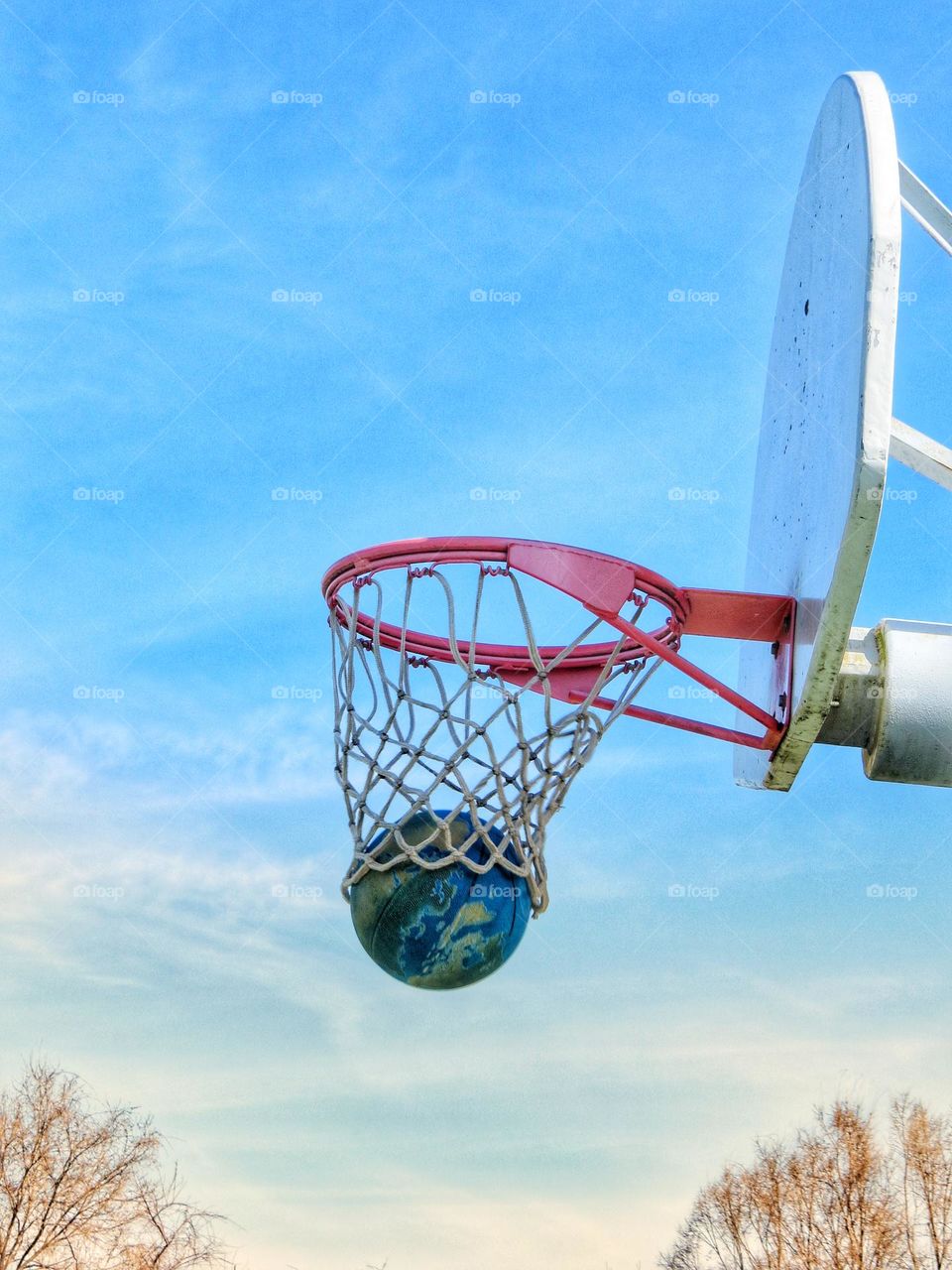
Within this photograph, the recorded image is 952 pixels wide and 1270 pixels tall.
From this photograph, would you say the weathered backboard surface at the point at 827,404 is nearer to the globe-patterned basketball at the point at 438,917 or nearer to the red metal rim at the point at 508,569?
the red metal rim at the point at 508,569

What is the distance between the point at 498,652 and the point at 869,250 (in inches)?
106

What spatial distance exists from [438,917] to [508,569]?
1.57 m

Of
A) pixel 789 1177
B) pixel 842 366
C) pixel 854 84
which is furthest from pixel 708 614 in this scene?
pixel 789 1177

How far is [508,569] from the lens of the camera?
6.47m

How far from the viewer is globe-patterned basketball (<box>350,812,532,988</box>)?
614cm

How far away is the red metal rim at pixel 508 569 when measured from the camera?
6359 millimetres

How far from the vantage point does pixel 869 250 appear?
5.60m

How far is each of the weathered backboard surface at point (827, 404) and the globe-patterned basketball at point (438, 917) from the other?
149cm

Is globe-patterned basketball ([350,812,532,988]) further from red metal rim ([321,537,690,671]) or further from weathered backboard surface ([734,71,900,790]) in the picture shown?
weathered backboard surface ([734,71,900,790])

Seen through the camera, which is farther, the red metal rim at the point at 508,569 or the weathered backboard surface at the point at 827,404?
the red metal rim at the point at 508,569

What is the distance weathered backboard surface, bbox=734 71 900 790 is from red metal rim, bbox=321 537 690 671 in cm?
64

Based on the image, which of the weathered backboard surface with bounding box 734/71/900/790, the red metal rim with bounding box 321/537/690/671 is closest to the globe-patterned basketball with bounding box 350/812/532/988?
the red metal rim with bounding box 321/537/690/671

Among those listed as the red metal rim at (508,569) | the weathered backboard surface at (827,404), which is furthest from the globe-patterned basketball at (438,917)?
the weathered backboard surface at (827,404)

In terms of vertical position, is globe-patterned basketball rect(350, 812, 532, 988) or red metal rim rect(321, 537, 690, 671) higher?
red metal rim rect(321, 537, 690, 671)
